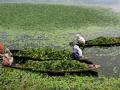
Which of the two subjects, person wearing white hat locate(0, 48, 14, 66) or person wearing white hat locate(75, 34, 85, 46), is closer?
person wearing white hat locate(0, 48, 14, 66)

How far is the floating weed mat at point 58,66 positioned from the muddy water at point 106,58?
0.95 metres

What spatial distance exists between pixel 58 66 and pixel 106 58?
304 cm

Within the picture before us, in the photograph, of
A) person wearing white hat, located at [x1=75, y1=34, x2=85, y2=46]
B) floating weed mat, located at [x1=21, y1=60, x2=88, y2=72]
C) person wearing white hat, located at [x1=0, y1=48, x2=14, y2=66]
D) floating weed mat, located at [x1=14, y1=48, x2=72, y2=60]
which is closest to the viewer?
floating weed mat, located at [x1=21, y1=60, x2=88, y2=72]

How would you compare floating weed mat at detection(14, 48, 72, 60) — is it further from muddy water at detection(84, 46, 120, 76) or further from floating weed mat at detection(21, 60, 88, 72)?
muddy water at detection(84, 46, 120, 76)

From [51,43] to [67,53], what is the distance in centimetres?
288

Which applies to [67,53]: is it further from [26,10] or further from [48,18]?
[26,10]

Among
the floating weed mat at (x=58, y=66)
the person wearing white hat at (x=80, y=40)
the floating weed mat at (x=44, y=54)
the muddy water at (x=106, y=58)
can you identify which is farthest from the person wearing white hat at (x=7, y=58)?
the person wearing white hat at (x=80, y=40)

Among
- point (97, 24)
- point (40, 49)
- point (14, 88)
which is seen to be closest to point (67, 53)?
point (40, 49)

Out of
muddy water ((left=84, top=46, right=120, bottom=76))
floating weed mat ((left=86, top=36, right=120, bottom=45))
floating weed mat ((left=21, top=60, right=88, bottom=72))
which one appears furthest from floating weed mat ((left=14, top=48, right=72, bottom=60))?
floating weed mat ((left=86, top=36, right=120, bottom=45))

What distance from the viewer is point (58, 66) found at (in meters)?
15.3

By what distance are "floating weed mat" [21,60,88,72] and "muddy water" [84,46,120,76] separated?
95 centimetres

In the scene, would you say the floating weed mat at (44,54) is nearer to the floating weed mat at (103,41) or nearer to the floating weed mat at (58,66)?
the floating weed mat at (58,66)

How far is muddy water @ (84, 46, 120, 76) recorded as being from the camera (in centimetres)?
1572

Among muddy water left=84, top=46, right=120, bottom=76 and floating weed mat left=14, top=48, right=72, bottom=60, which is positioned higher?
floating weed mat left=14, top=48, right=72, bottom=60
